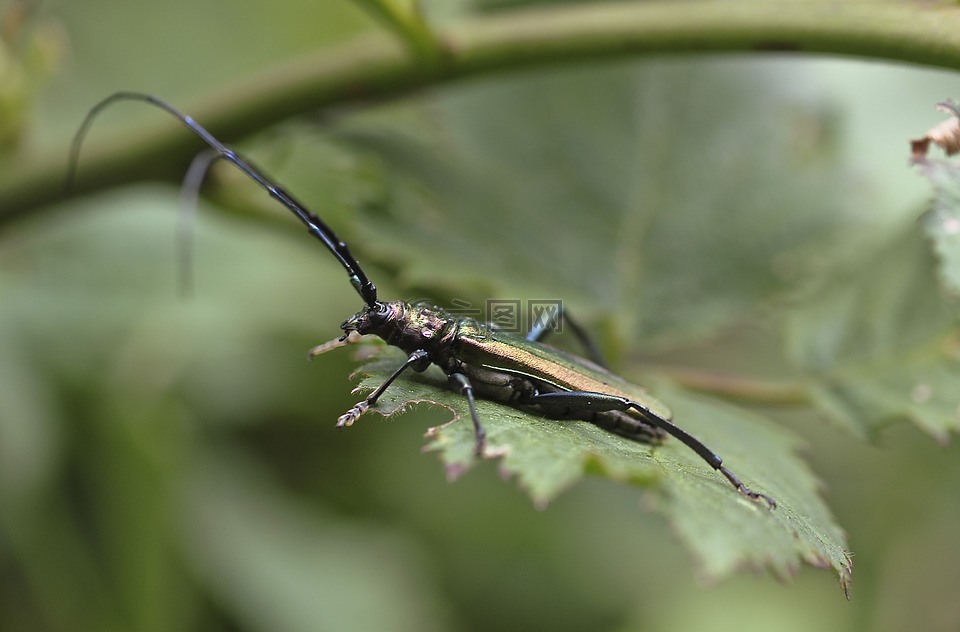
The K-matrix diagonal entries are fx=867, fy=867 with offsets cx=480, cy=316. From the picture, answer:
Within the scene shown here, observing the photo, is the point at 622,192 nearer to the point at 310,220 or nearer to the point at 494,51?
the point at 494,51

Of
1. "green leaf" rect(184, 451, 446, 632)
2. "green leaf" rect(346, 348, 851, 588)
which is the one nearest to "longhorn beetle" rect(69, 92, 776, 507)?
"green leaf" rect(346, 348, 851, 588)

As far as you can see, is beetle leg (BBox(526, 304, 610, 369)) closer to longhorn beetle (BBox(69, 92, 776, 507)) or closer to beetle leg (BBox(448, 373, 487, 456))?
longhorn beetle (BBox(69, 92, 776, 507))

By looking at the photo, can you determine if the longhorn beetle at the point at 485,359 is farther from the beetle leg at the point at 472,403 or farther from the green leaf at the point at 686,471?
the green leaf at the point at 686,471

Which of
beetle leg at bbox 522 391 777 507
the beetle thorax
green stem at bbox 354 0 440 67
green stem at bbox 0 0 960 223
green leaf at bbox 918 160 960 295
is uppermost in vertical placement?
green stem at bbox 354 0 440 67

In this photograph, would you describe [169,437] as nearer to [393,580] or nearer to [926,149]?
[393,580]

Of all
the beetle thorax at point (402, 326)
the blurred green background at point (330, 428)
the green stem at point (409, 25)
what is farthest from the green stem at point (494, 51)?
the beetle thorax at point (402, 326)

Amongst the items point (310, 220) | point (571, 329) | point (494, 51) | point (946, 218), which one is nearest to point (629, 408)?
point (571, 329)
